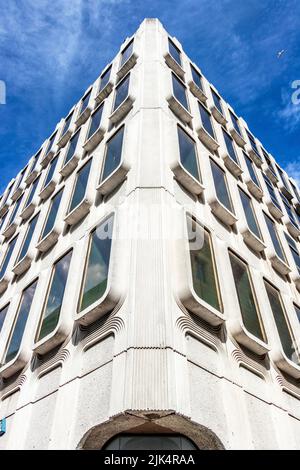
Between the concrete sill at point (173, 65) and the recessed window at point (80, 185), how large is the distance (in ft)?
22.7

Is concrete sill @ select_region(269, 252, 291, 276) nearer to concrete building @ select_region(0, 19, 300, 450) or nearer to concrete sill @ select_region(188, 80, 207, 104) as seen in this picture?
concrete building @ select_region(0, 19, 300, 450)

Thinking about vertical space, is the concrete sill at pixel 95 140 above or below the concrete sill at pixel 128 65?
below

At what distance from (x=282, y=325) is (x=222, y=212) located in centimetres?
411

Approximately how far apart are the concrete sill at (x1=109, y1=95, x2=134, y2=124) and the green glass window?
6.52 metres

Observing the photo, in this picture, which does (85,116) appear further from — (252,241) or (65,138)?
(252,241)

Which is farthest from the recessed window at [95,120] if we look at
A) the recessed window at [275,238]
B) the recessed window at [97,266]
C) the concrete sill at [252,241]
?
the recessed window at [275,238]

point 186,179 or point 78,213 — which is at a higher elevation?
point 78,213

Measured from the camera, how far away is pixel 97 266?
362 inches

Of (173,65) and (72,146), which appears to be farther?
(72,146)

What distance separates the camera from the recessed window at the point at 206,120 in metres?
16.7

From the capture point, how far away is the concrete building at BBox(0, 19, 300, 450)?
21.2 ft

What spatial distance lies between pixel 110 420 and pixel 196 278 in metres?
3.63

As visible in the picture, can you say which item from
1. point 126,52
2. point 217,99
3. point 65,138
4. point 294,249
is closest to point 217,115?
point 217,99

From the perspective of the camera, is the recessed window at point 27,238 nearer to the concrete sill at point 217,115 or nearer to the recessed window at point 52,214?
the recessed window at point 52,214
